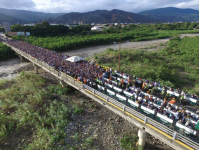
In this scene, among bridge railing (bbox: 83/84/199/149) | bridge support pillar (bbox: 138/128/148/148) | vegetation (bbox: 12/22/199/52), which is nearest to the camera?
bridge railing (bbox: 83/84/199/149)

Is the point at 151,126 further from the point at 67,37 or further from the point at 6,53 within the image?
the point at 67,37

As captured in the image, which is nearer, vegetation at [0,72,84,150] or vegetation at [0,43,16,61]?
vegetation at [0,72,84,150]

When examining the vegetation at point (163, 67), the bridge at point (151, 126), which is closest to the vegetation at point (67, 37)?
the vegetation at point (163, 67)

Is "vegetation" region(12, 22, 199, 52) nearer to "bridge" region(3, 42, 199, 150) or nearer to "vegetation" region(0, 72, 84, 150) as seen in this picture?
"vegetation" region(0, 72, 84, 150)

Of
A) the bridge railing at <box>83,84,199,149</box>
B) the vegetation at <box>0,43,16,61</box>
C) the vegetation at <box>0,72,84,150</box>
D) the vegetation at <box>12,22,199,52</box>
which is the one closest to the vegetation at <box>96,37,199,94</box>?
the bridge railing at <box>83,84,199,149</box>

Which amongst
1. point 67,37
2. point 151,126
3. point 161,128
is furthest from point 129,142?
point 67,37

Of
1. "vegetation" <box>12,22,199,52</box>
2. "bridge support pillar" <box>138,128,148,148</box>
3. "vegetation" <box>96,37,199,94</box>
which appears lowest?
"bridge support pillar" <box>138,128,148,148</box>

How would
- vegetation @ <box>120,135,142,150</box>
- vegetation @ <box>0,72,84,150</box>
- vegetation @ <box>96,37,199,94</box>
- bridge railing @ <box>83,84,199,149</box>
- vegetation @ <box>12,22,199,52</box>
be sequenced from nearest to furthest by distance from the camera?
bridge railing @ <box>83,84,199,149</box>, vegetation @ <box>120,135,142,150</box>, vegetation @ <box>0,72,84,150</box>, vegetation @ <box>96,37,199,94</box>, vegetation @ <box>12,22,199,52</box>

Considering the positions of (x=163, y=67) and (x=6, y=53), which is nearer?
(x=163, y=67)
